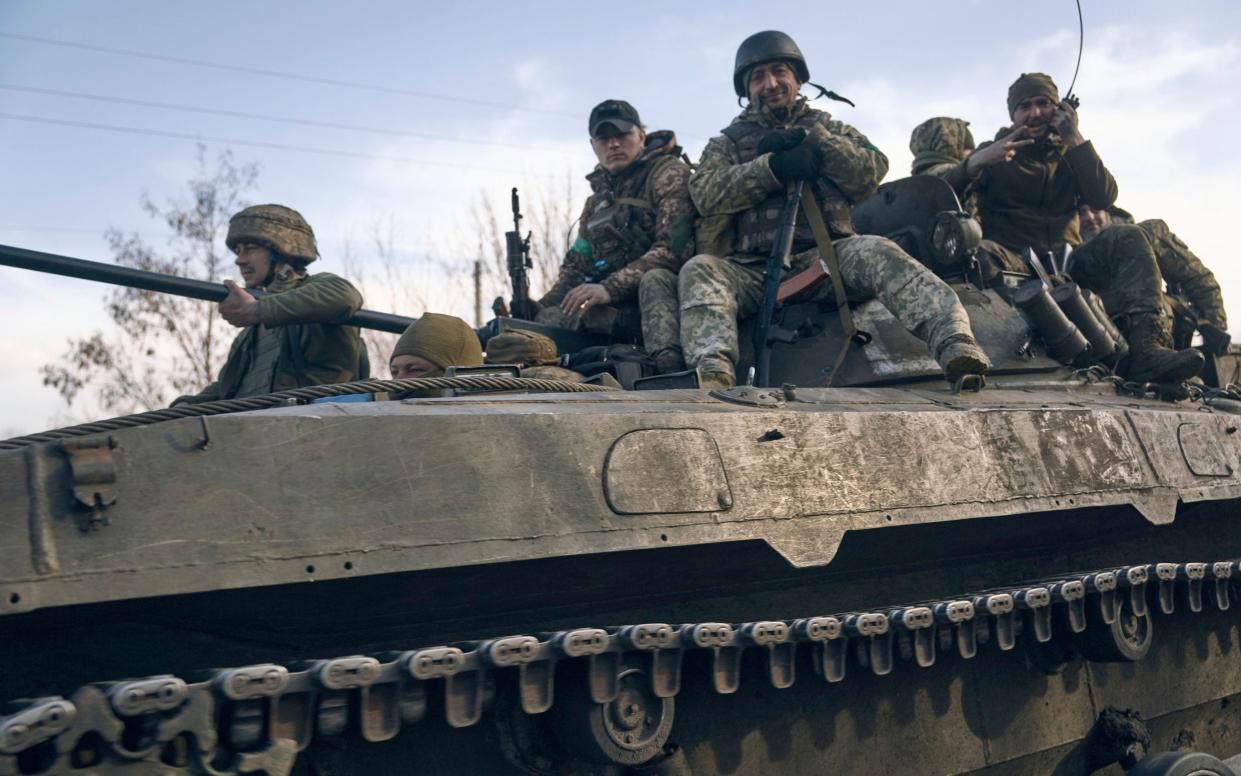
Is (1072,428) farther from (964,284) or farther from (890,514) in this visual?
(964,284)

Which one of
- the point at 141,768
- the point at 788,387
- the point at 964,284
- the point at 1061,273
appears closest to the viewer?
the point at 141,768

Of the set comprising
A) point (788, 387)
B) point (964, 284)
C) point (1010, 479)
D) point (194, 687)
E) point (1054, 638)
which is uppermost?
point (964, 284)

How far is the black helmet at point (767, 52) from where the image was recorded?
678cm

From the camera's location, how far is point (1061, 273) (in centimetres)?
792

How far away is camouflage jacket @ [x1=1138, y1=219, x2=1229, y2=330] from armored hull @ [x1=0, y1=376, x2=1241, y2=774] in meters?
4.83

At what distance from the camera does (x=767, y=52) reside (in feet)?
22.2

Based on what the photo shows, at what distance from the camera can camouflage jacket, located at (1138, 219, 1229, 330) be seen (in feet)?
32.7

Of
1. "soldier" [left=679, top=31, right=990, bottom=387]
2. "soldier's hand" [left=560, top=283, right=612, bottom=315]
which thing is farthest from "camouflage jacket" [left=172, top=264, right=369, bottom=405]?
"soldier" [left=679, top=31, right=990, bottom=387]

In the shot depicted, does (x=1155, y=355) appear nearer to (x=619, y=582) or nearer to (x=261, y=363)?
(x=619, y=582)

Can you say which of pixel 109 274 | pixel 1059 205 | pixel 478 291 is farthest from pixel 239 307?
pixel 478 291

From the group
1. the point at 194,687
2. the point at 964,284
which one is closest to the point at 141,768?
the point at 194,687

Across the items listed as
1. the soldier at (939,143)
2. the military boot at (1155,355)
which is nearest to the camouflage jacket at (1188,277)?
the soldier at (939,143)

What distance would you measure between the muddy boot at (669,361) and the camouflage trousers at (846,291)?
187mm

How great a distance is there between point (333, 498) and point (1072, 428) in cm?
310
